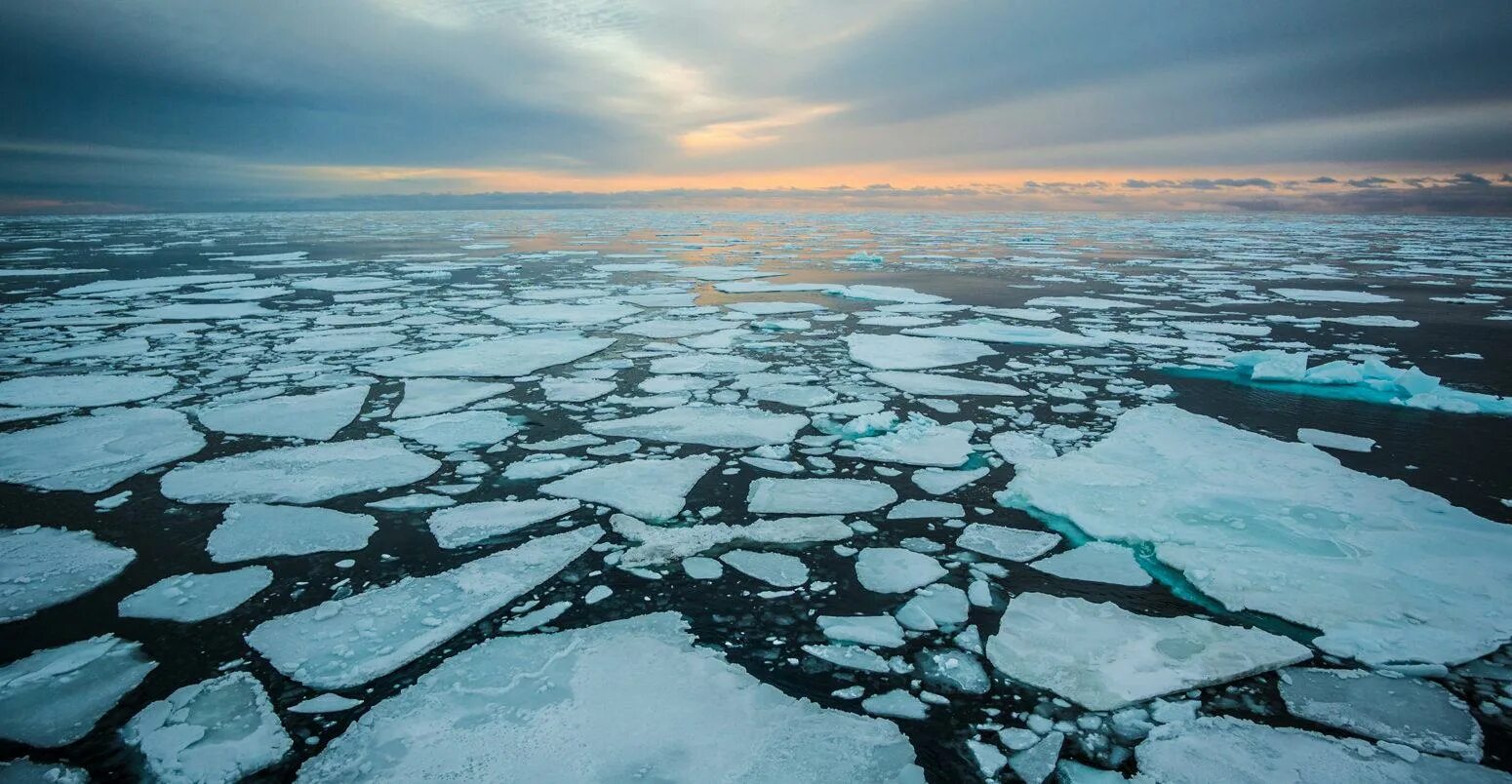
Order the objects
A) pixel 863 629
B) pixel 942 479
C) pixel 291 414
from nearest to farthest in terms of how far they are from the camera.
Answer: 1. pixel 863 629
2. pixel 942 479
3. pixel 291 414

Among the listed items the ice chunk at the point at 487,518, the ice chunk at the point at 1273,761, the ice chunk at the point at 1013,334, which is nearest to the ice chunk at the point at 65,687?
the ice chunk at the point at 487,518

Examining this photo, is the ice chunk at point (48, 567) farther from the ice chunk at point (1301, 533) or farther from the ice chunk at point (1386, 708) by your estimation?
the ice chunk at point (1386, 708)

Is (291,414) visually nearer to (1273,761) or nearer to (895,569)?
(895,569)

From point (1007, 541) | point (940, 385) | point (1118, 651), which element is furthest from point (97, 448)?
point (940, 385)

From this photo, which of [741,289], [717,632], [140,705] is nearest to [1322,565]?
[717,632]

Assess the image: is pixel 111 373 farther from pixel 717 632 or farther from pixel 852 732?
pixel 852 732

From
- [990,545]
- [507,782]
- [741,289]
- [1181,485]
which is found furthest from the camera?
[741,289]
